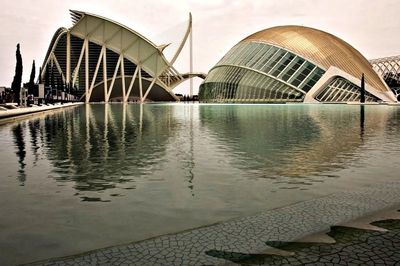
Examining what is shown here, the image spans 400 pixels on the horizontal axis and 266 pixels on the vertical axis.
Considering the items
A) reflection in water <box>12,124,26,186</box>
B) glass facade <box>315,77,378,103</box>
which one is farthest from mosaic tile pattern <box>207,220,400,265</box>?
glass facade <box>315,77,378,103</box>

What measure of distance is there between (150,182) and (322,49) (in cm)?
7870

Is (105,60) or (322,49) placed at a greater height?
(105,60)

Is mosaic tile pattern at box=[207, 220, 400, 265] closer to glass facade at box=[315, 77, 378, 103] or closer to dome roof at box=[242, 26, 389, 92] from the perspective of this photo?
glass facade at box=[315, 77, 378, 103]

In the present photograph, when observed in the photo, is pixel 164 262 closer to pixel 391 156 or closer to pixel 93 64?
pixel 391 156

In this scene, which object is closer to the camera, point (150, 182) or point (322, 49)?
point (150, 182)

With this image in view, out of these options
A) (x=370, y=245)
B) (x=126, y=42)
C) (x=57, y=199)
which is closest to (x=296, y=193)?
(x=370, y=245)

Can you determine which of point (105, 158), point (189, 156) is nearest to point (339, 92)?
point (189, 156)

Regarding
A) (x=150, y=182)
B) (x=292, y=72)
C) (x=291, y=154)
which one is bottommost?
(x=150, y=182)

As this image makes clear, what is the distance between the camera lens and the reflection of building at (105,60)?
107 meters

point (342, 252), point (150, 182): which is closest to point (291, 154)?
point (150, 182)

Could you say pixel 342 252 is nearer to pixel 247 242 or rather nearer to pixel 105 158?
pixel 247 242

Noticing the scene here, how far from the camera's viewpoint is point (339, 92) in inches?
Answer: 2960

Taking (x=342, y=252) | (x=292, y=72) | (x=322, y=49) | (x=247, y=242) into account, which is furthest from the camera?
(x=322, y=49)

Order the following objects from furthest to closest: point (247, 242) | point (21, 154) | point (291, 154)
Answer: point (21, 154)
point (291, 154)
point (247, 242)
